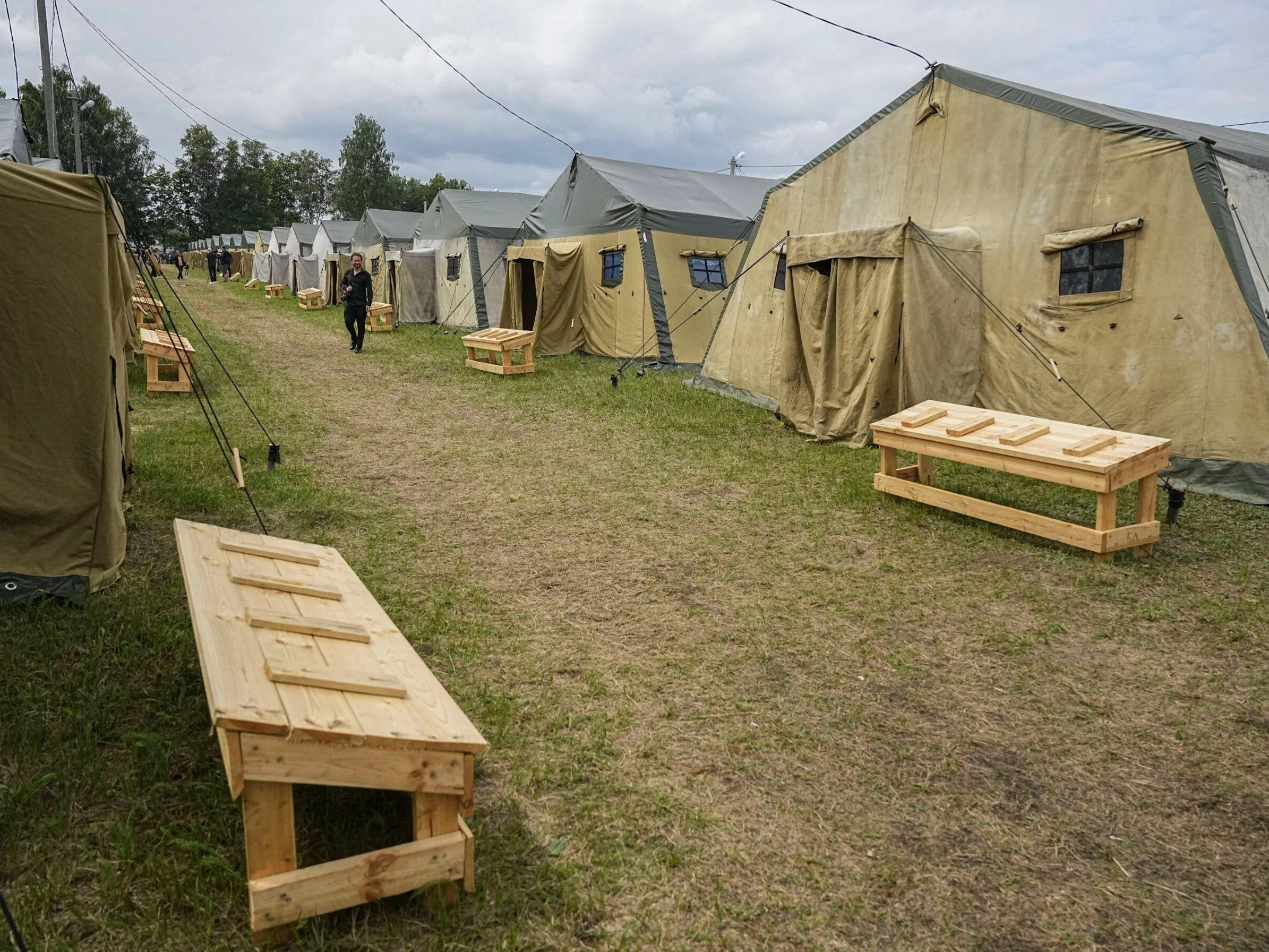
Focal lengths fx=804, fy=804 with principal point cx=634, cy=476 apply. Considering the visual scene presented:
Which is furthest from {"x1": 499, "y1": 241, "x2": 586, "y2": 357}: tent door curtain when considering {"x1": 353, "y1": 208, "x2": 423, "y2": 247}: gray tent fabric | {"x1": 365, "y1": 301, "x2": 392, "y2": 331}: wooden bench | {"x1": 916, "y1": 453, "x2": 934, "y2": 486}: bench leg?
{"x1": 916, "y1": 453, "x2": 934, "y2": 486}: bench leg

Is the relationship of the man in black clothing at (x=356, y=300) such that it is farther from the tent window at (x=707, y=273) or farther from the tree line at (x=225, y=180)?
the tree line at (x=225, y=180)

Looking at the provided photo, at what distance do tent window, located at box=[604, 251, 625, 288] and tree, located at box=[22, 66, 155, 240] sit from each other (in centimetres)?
5060

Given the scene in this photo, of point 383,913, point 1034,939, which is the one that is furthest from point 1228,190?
point 383,913

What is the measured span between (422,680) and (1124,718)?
2.89 m

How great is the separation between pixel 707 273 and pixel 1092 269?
26.1 feet

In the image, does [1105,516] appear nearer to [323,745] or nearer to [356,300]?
[323,745]

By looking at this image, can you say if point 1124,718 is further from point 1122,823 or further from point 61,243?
point 61,243

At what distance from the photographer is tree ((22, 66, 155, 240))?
53875 mm

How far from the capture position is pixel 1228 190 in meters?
6.52

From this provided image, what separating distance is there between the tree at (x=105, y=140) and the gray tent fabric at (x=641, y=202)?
48.6 m

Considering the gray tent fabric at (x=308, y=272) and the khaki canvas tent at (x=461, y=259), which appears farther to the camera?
the gray tent fabric at (x=308, y=272)

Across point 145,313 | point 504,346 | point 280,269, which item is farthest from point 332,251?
point 504,346

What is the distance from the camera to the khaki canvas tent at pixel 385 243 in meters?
22.0

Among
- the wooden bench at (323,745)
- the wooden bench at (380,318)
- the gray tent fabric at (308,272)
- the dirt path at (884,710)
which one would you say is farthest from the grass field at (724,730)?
the gray tent fabric at (308,272)
